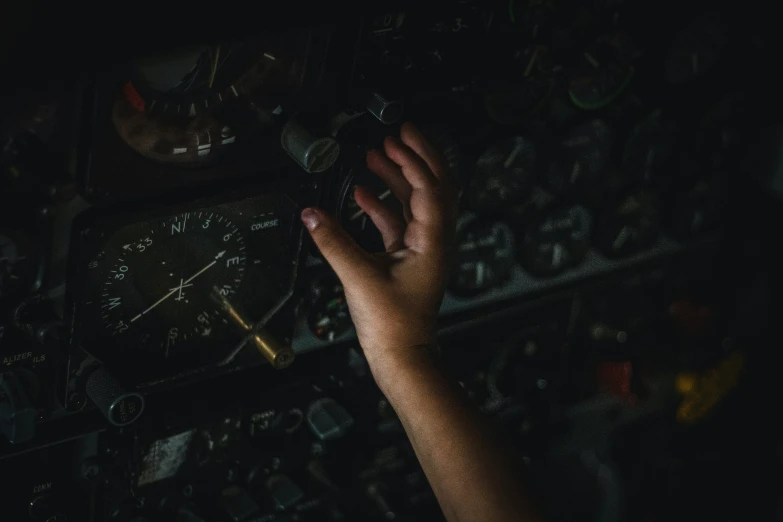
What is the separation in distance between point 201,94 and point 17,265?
1.37ft

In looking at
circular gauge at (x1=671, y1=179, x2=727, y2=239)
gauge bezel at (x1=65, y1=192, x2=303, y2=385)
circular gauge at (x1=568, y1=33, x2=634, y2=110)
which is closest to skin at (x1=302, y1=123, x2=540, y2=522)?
gauge bezel at (x1=65, y1=192, x2=303, y2=385)

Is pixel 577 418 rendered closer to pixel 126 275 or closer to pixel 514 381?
pixel 514 381

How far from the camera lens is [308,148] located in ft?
5.09

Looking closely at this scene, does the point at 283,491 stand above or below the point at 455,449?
above

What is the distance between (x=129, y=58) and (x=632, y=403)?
6.76 ft

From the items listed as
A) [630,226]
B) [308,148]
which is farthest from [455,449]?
[630,226]

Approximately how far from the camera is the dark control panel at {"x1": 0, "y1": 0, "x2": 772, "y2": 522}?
1503mm

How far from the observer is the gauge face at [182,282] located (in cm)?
162

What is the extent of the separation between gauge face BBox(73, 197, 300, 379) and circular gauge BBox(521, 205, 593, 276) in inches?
28.6

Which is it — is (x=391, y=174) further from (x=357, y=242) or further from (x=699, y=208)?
(x=699, y=208)

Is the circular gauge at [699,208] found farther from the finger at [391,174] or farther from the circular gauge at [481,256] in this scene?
the finger at [391,174]

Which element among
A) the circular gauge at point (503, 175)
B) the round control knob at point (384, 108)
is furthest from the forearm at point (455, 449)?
the circular gauge at point (503, 175)

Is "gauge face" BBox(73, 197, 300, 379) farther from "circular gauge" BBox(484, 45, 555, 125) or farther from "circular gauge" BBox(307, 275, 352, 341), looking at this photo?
"circular gauge" BBox(484, 45, 555, 125)

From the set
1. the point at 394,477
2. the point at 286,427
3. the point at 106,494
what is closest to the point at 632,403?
the point at 394,477
